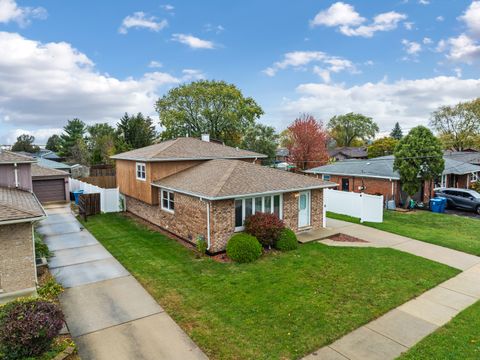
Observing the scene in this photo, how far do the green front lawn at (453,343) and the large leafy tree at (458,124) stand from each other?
48.1m

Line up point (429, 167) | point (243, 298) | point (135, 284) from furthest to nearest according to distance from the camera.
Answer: point (429, 167) < point (135, 284) < point (243, 298)

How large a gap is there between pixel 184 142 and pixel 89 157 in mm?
32579

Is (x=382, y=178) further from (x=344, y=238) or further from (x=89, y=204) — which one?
(x=89, y=204)

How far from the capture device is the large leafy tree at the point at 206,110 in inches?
1725

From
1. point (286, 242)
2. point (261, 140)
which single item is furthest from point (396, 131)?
point (286, 242)

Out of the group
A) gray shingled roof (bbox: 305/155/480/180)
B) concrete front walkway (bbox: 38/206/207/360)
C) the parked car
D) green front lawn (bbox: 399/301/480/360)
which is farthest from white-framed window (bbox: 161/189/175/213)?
the parked car

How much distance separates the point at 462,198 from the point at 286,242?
1808 cm

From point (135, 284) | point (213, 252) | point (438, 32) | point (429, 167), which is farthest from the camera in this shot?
point (429, 167)

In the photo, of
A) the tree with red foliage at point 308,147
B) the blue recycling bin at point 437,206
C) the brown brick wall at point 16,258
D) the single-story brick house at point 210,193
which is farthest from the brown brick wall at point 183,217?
the tree with red foliage at point 308,147

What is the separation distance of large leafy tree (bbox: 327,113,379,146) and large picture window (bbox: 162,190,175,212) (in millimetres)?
70596

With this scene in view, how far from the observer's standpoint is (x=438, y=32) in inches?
782

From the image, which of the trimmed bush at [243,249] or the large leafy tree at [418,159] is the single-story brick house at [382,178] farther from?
the trimmed bush at [243,249]

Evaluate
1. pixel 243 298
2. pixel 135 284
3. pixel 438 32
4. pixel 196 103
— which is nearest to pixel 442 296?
pixel 243 298

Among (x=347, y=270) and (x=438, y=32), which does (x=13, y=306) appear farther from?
(x=438, y=32)
